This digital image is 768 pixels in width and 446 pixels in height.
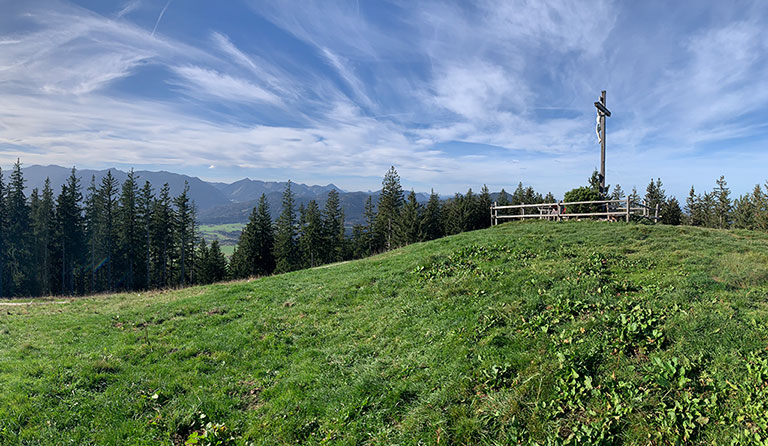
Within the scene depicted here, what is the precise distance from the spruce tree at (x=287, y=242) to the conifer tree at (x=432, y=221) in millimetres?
22289

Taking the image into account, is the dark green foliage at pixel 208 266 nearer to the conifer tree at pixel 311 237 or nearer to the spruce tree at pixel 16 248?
the conifer tree at pixel 311 237

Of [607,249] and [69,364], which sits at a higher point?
[607,249]

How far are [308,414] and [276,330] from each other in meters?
4.77

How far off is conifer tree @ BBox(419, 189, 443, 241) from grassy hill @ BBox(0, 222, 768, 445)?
155ft

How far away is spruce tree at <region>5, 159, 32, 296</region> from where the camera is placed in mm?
44125

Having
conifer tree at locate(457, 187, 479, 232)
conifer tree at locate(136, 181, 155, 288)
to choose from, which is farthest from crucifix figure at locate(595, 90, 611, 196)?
conifer tree at locate(136, 181, 155, 288)

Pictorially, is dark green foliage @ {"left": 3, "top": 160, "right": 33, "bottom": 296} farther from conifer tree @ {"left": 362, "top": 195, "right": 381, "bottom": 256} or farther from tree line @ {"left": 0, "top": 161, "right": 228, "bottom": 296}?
conifer tree @ {"left": 362, "top": 195, "right": 381, "bottom": 256}

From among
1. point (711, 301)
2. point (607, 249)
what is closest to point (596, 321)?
point (711, 301)

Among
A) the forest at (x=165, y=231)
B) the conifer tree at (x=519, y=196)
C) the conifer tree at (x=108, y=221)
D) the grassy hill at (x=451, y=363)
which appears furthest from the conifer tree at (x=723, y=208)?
the conifer tree at (x=108, y=221)

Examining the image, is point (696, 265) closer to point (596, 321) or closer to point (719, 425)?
point (596, 321)

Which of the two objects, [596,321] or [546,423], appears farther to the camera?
[596,321]

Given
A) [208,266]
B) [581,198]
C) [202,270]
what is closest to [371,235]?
[208,266]

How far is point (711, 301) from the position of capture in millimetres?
6504

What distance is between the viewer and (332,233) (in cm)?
6122
